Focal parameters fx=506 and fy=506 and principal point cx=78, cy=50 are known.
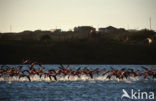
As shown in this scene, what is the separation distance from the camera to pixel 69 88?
39312mm

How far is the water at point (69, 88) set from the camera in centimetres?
3359

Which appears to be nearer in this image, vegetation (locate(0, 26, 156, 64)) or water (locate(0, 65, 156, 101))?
water (locate(0, 65, 156, 101))

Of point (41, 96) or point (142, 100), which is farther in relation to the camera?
point (41, 96)

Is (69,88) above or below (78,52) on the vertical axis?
above

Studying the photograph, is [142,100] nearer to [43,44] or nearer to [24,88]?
[24,88]

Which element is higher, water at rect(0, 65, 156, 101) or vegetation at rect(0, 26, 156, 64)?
water at rect(0, 65, 156, 101)

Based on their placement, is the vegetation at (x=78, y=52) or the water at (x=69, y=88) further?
the vegetation at (x=78, y=52)

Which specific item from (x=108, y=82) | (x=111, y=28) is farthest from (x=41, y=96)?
(x=111, y=28)

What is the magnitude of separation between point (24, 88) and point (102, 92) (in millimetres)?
6406

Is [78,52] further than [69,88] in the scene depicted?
Yes

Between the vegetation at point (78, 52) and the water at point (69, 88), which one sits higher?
the water at point (69, 88)

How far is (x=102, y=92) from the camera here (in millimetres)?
36625

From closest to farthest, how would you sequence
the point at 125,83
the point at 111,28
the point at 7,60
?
the point at 125,83 < the point at 7,60 < the point at 111,28

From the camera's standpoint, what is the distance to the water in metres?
33.6
